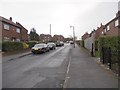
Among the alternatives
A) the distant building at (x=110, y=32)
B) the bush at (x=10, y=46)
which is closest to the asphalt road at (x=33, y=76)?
the distant building at (x=110, y=32)

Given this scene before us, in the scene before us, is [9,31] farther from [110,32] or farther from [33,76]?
[33,76]

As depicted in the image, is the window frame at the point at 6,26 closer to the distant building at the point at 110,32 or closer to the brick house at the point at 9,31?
the brick house at the point at 9,31

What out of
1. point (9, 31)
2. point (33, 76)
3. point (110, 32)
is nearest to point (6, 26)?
point (9, 31)

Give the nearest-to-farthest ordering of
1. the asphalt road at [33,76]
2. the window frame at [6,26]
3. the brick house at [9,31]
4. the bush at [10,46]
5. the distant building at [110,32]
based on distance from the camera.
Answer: the asphalt road at [33,76] → the distant building at [110,32] → the bush at [10,46] → the brick house at [9,31] → the window frame at [6,26]

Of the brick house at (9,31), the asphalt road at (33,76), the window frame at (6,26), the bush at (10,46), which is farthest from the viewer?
the window frame at (6,26)

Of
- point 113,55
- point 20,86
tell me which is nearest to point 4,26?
point 113,55

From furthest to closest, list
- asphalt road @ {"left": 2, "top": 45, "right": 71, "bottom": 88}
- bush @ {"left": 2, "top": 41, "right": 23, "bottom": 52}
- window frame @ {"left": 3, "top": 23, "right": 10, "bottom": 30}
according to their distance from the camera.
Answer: window frame @ {"left": 3, "top": 23, "right": 10, "bottom": 30} → bush @ {"left": 2, "top": 41, "right": 23, "bottom": 52} → asphalt road @ {"left": 2, "top": 45, "right": 71, "bottom": 88}

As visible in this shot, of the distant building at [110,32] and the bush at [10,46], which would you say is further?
the bush at [10,46]

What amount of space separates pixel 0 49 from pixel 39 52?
5585mm

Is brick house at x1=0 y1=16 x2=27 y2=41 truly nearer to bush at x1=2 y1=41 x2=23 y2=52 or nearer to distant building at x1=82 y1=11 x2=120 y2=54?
bush at x1=2 y1=41 x2=23 y2=52

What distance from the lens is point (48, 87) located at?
27.0 feet

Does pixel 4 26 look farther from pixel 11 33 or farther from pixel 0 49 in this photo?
pixel 0 49

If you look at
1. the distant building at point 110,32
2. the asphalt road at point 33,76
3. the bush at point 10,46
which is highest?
the distant building at point 110,32

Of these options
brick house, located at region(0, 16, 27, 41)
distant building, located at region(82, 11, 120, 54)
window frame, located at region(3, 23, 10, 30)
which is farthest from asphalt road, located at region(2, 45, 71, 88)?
window frame, located at region(3, 23, 10, 30)
